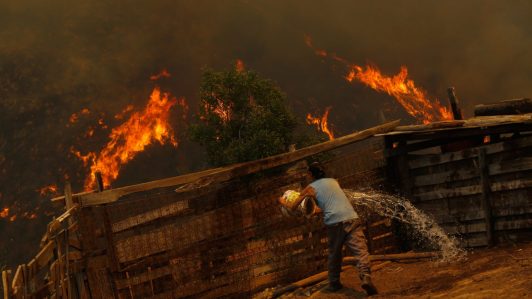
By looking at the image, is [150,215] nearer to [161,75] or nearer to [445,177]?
[445,177]

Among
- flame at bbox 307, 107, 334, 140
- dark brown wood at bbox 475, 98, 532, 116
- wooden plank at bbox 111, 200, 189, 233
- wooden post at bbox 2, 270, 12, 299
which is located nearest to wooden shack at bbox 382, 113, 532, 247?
dark brown wood at bbox 475, 98, 532, 116

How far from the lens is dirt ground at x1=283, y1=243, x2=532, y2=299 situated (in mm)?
6402

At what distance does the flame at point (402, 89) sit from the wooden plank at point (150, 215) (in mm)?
46987

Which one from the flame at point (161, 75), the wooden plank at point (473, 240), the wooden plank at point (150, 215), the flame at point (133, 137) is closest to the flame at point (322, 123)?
the flame at point (133, 137)

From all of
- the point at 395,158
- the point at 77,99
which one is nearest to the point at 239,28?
the point at 77,99

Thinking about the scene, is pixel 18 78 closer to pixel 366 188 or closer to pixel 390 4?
pixel 366 188

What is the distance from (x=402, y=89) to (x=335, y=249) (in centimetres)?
5324

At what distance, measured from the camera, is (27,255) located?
107ft

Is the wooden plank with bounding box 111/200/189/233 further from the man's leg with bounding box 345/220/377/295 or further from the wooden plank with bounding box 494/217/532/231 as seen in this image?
the wooden plank with bounding box 494/217/532/231

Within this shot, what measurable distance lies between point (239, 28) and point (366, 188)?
51395 mm

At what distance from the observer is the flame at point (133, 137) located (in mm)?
38875

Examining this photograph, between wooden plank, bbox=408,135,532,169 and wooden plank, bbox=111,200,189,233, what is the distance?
5.30m

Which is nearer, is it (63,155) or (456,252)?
(456,252)

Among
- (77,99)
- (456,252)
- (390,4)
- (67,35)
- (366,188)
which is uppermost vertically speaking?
(390,4)
